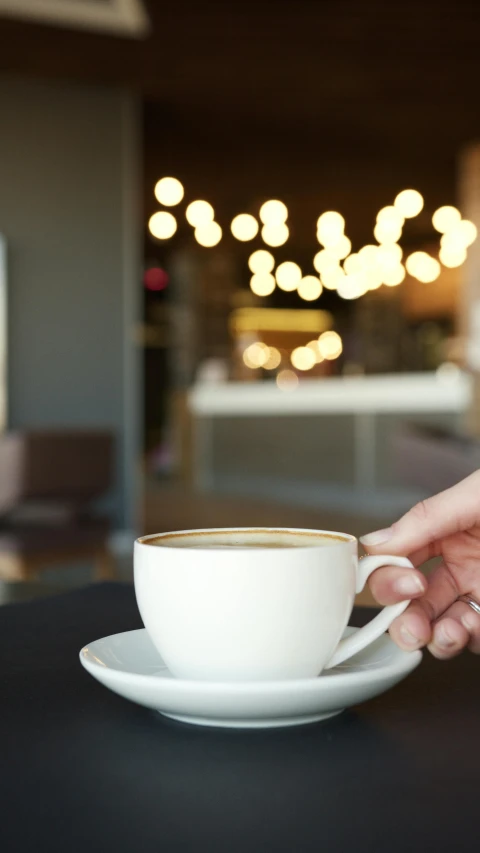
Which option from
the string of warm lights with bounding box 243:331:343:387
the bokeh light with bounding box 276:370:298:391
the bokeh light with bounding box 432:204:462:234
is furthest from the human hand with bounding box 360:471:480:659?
the string of warm lights with bounding box 243:331:343:387

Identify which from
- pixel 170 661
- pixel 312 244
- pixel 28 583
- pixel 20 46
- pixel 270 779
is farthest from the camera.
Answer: pixel 312 244

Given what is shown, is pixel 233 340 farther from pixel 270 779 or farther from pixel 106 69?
pixel 270 779

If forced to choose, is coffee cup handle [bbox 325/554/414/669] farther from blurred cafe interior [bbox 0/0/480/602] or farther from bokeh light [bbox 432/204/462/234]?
bokeh light [bbox 432/204/462/234]

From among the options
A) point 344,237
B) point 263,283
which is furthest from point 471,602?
point 263,283

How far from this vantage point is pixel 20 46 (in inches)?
221

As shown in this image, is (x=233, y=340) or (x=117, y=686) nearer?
(x=117, y=686)

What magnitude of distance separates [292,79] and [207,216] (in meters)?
1.75

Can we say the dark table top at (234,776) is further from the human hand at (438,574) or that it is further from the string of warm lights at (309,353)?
the string of warm lights at (309,353)

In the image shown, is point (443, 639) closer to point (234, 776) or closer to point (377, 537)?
point (377, 537)

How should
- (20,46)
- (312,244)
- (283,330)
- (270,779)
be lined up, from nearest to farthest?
(270,779)
(20,46)
(312,244)
(283,330)

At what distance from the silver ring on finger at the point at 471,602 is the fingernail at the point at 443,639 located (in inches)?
4.9

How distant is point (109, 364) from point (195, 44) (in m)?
2.03

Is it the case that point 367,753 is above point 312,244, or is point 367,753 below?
below

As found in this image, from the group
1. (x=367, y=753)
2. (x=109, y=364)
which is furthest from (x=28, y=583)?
(x=109, y=364)
